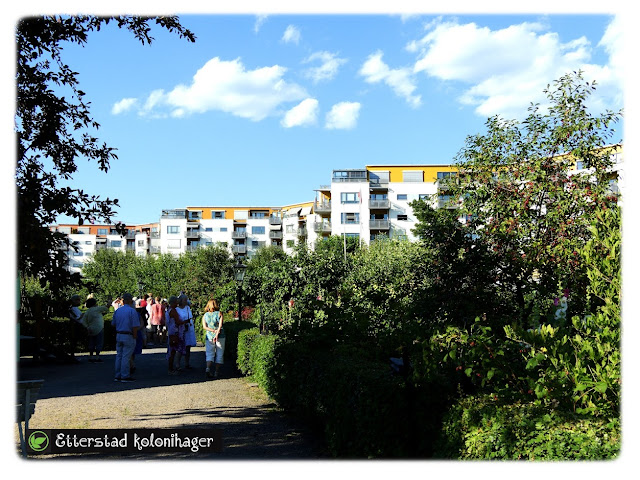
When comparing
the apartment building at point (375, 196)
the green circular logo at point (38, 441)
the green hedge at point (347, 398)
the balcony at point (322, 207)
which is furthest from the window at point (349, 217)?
the green circular logo at point (38, 441)

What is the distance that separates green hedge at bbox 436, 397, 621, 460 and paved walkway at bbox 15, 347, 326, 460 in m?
2.10

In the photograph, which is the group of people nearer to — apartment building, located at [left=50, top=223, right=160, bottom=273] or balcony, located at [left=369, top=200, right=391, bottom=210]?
balcony, located at [left=369, top=200, right=391, bottom=210]

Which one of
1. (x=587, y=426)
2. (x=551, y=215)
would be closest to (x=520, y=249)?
(x=551, y=215)

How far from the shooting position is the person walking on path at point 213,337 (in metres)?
12.3

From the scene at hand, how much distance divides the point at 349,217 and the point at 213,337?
211 feet

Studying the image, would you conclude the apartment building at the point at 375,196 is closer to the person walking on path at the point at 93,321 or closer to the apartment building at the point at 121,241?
the apartment building at the point at 121,241

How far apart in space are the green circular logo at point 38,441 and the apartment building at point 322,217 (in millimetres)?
44952

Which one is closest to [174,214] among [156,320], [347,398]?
[156,320]

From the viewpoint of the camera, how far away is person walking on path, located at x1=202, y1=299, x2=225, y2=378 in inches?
485

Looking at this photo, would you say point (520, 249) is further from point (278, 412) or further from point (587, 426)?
point (587, 426)

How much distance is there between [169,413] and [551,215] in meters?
6.40

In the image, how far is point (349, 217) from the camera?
76312 millimetres

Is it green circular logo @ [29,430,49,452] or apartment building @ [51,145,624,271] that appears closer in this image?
green circular logo @ [29,430,49,452]

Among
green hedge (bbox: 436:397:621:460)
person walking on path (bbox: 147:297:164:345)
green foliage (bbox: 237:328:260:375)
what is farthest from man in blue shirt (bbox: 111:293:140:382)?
person walking on path (bbox: 147:297:164:345)
